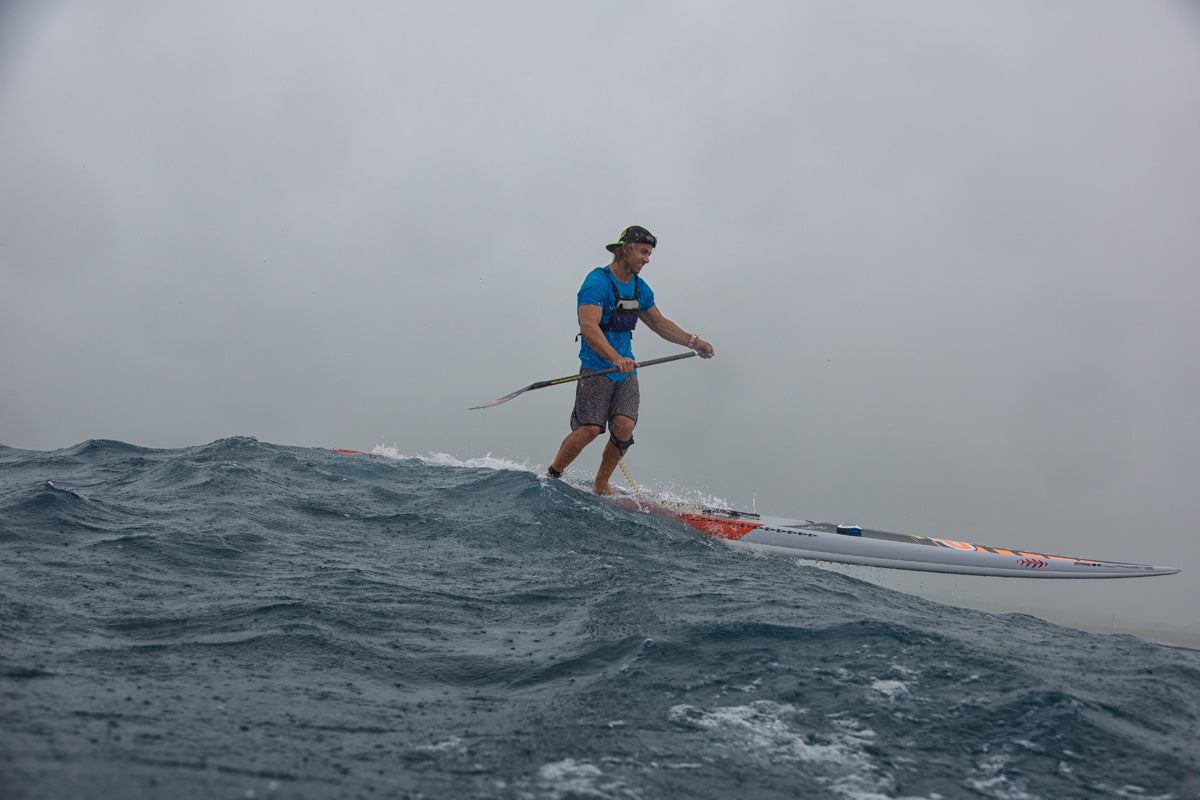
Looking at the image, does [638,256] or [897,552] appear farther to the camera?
[897,552]

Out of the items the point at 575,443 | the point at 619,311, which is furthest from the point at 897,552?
the point at 619,311

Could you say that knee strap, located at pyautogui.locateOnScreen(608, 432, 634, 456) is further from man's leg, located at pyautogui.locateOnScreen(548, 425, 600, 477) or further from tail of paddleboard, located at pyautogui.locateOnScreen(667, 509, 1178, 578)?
tail of paddleboard, located at pyautogui.locateOnScreen(667, 509, 1178, 578)

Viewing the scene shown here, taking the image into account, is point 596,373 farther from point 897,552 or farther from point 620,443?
point 897,552

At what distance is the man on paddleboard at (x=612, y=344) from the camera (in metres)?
5.58

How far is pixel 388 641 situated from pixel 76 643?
102cm

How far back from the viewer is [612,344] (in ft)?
19.1

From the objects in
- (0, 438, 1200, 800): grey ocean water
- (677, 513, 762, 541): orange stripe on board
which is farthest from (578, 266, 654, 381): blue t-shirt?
(0, 438, 1200, 800): grey ocean water

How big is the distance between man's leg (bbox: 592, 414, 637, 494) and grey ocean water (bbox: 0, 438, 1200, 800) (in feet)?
4.52

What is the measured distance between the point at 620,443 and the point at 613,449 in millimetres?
108

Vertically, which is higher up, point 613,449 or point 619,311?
point 619,311

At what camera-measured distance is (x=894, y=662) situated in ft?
8.87

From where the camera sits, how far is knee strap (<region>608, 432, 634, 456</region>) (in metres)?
5.93

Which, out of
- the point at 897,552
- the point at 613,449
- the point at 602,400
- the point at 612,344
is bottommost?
the point at 897,552

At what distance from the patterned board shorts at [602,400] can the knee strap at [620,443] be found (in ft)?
0.43
